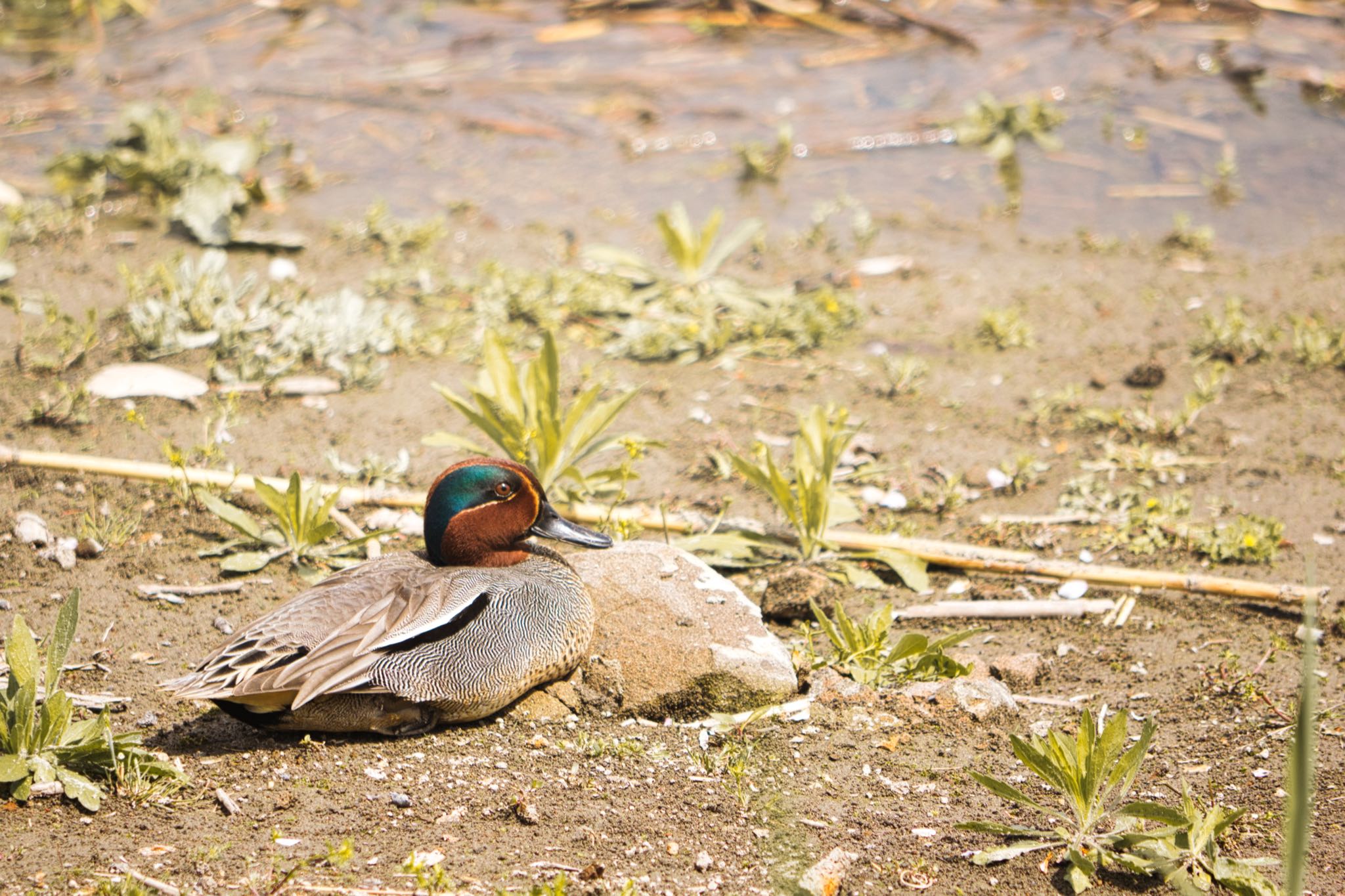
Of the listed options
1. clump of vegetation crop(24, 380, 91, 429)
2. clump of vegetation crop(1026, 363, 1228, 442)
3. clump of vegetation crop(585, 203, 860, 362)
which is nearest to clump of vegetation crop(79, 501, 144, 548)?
clump of vegetation crop(24, 380, 91, 429)

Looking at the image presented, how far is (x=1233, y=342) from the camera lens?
20.5 ft

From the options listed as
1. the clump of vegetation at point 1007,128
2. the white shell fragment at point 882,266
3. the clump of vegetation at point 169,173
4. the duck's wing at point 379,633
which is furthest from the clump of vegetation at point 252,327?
the clump of vegetation at point 1007,128

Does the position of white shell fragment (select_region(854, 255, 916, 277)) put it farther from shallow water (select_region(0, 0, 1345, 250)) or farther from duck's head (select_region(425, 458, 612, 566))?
duck's head (select_region(425, 458, 612, 566))

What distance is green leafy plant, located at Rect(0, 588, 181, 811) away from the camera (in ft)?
10.2

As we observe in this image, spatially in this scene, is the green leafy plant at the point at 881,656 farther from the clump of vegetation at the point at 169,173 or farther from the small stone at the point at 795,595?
the clump of vegetation at the point at 169,173

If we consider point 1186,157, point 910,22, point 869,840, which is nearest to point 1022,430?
point 869,840

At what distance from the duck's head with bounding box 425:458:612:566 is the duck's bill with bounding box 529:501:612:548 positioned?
16mm

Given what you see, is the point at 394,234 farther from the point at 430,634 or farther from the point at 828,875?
the point at 828,875

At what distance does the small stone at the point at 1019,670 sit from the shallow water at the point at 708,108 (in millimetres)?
Answer: 4414

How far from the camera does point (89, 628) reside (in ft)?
13.4

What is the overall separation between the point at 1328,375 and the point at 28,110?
893 centimetres

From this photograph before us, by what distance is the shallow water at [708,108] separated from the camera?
26.9ft

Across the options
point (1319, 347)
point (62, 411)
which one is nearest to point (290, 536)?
point (62, 411)

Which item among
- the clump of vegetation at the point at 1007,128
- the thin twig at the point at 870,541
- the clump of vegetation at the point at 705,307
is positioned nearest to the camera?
the thin twig at the point at 870,541
